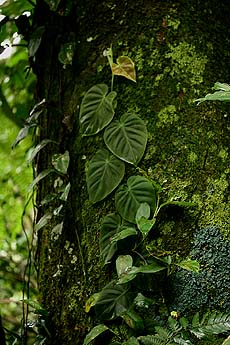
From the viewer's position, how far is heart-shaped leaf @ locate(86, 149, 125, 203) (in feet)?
4.35

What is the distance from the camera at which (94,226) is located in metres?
1.37

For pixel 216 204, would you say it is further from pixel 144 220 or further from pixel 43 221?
pixel 43 221

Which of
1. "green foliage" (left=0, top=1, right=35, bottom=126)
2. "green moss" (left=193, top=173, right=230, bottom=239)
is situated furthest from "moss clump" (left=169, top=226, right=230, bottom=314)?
"green foliage" (left=0, top=1, right=35, bottom=126)

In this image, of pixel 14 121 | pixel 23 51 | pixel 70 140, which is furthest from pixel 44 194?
pixel 23 51

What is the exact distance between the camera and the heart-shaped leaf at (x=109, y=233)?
4.14 feet

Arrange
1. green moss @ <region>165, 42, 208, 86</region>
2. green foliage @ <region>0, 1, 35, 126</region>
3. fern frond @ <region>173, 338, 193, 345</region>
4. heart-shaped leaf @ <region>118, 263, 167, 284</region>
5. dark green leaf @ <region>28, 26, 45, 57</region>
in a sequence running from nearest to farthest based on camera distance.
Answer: fern frond @ <region>173, 338, 193, 345</region>, heart-shaped leaf @ <region>118, 263, 167, 284</region>, green moss @ <region>165, 42, 208, 86</region>, dark green leaf @ <region>28, 26, 45, 57</region>, green foliage @ <region>0, 1, 35, 126</region>

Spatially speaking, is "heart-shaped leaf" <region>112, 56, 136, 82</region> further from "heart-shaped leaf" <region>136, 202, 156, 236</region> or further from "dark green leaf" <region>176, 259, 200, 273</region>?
"dark green leaf" <region>176, 259, 200, 273</region>

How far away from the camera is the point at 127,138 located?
1335 mm

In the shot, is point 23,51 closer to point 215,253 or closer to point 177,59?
point 177,59

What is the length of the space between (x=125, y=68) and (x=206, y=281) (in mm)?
596

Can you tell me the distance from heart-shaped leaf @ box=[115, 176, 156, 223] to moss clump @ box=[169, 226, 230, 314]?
0.16 m

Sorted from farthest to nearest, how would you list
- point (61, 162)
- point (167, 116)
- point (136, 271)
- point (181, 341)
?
point (61, 162), point (167, 116), point (136, 271), point (181, 341)

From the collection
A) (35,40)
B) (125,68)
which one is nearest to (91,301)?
(125,68)

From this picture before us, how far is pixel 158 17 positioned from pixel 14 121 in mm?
1072
